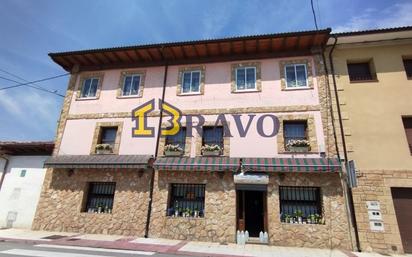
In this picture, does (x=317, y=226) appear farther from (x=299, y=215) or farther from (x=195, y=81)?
(x=195, y=81)

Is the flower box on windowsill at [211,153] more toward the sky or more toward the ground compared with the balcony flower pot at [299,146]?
more toward the ground

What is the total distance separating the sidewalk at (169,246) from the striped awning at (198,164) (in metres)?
3.04

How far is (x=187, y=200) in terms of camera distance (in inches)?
442

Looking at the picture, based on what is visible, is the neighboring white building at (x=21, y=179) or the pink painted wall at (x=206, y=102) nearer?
the pink painted wall at (x=206, y=102)

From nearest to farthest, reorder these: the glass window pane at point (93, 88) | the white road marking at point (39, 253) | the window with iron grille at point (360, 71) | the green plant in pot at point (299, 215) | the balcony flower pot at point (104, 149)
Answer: the white road marking at point (39, 253)
the green plant in pot at point (299, 215)
the window with iron grille at point (360, 71)
the balcony flower pot at point (104, 149)
the glass window pane at point (93, 88)

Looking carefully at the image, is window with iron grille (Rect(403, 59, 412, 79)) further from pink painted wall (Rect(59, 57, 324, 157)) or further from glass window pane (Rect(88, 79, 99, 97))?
glass window pane (Rect(88, 79, 99, 97))

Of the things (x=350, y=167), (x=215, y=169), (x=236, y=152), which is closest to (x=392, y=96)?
(x=350, y=167)

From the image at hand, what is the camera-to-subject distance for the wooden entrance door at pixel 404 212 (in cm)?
905

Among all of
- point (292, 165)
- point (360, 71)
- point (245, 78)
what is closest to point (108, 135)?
point (245, 78)

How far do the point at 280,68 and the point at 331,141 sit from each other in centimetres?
439

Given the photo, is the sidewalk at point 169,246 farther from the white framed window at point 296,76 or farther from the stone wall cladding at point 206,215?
the white framed window at point 296,76

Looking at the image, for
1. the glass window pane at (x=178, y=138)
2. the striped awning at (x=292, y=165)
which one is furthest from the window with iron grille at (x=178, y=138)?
the striped awning at (x=292, y=165)

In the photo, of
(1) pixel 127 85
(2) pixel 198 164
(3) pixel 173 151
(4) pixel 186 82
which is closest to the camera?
(2) pixel 198 164

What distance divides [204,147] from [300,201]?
194 inches
